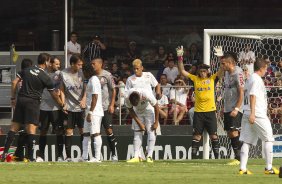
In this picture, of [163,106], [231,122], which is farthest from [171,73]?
[231,122]

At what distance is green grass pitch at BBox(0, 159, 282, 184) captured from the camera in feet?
51.2

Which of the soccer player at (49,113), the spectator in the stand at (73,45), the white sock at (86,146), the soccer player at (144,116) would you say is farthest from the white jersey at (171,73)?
the white sock at (86,146)

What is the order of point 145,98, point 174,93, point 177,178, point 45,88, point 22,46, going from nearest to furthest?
point 177,178 → point 145,98 → point 45,88 → point 174,93 → point 22,46

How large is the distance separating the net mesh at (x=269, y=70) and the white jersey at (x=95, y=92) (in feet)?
11.7

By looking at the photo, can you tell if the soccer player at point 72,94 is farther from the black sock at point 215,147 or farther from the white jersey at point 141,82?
the black sock at point 215,147

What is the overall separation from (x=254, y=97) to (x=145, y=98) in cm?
435

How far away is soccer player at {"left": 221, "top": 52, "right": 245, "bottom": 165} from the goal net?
66.2 inches

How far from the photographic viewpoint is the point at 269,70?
82.9 feet

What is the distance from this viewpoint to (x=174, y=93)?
2577 centimetres

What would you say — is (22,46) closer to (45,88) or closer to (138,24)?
(138,24)

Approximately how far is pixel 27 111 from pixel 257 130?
5.41m

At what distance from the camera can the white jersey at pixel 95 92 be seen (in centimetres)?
2085

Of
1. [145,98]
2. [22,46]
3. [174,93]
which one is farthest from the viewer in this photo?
[22,46]

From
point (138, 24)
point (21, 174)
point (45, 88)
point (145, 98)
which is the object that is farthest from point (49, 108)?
point (138, 24)
